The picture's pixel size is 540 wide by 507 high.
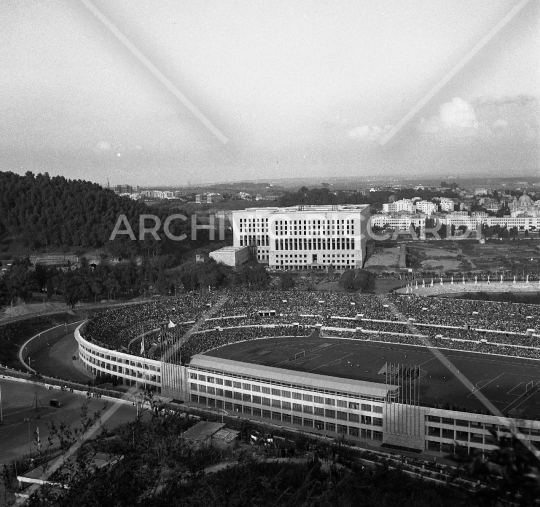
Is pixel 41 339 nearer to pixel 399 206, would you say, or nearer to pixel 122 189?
pixel 122 189

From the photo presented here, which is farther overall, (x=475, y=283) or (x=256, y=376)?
(x=475, y=283)

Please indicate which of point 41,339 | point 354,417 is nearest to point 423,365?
point 354,417

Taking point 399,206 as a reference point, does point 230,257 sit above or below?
below

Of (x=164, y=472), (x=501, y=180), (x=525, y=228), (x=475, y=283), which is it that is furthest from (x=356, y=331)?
(x=501, y=180)

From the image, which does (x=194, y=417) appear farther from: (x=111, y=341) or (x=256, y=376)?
(x=111, y=341)

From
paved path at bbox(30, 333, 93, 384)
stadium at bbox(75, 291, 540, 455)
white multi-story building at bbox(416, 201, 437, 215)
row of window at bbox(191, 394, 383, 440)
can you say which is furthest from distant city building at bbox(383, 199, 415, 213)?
row of window at bbox(191, 394, 383, 440)

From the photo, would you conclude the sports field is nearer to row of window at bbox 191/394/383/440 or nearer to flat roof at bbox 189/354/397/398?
flat roof at bbox 189/354/397/398
